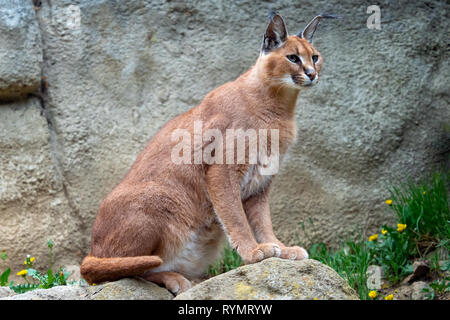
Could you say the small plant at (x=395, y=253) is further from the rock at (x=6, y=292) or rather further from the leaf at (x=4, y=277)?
the leaf at (x=4, y=277)

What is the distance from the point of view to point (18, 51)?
516 centimetres

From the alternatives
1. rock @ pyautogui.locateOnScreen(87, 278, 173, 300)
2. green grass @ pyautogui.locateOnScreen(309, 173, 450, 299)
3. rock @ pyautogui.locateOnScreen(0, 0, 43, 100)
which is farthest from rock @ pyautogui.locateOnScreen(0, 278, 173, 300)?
rock @ pyautogui.locateOnScreen(0, 0, 43, 100)

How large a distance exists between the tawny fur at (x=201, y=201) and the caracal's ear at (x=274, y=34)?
0.04 metres

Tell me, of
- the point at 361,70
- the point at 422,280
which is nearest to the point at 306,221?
the point at 422,280

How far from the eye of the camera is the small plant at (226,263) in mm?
5250

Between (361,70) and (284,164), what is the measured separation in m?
1.17

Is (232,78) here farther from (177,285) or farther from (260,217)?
(177,285)

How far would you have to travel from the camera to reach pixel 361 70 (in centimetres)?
553

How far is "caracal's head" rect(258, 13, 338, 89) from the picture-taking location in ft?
13.0

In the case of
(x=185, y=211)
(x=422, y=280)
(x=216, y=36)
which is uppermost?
(x=216, y=36)

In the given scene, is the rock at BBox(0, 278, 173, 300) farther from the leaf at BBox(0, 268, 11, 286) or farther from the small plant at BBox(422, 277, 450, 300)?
the small plant at BBox(422, 277, 450, 300)

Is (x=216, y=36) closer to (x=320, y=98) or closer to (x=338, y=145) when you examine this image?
(x=320, y=98)

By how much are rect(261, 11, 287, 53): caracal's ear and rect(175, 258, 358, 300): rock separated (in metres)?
1.58

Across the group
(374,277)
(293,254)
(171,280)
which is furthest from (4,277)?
(374,277)
